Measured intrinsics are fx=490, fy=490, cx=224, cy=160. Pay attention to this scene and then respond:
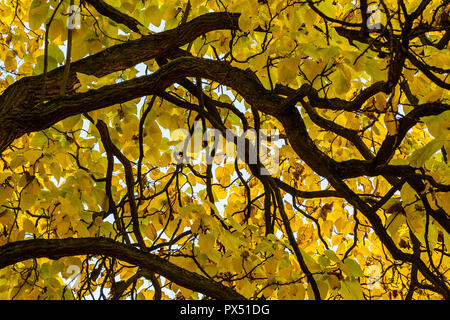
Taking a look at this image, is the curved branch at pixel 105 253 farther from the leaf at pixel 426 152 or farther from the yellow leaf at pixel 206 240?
the leaf at pixel 426 152

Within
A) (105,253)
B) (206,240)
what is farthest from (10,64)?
(206,240)

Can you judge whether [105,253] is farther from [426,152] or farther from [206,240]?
[426,152]

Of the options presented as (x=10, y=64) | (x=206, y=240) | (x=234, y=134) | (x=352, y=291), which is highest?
(x=10, y=64)

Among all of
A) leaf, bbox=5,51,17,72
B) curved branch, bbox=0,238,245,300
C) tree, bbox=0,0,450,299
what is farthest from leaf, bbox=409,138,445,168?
leaf, bbox=5,51,17,72

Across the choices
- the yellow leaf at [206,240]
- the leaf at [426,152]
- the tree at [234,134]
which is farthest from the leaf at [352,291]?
the leaf at [426,152]

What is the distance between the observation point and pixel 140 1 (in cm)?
317

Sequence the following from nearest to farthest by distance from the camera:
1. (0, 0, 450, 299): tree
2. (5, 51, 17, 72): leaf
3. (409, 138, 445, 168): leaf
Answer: (409, 138, 445, 168): leaf
(0, 0, 450, 299): tree
(5, 51, 17, 72): leaf

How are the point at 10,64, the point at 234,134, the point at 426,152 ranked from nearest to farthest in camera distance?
the point at 426,152
the point at 234,134
the point at 10,64

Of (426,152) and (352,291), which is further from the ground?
(426,152)

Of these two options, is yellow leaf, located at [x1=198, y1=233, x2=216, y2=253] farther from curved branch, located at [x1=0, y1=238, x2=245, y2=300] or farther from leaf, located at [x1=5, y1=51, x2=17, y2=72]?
leaf, located at [x1=5, y1=51, x2=17, y2=72]
